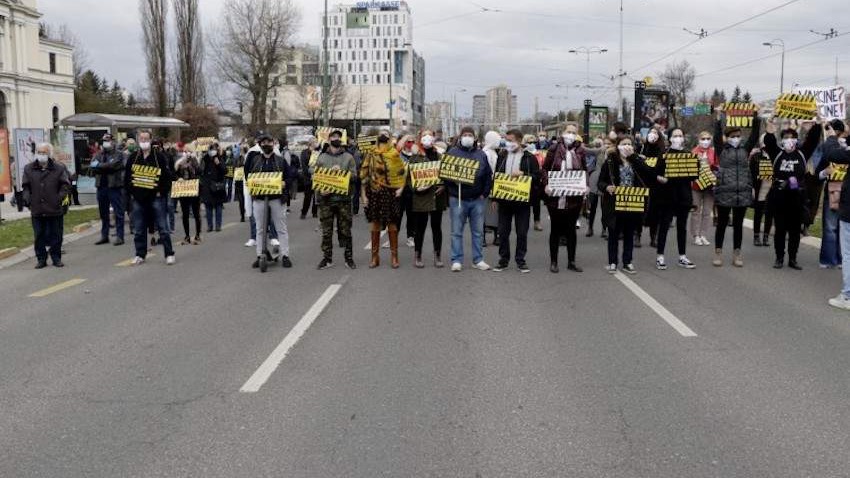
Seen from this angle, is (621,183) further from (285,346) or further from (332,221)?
(285,346)

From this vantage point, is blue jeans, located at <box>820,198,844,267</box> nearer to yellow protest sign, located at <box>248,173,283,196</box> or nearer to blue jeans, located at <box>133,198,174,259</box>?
yellow protest sign, located at <box>248,173,283,196</box>

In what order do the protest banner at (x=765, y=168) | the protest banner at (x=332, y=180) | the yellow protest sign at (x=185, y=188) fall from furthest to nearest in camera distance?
the yellow protest sign at (x=185, y=188), the protest banner at (x=765, y=168), the protest banner at (x=332, y=180)

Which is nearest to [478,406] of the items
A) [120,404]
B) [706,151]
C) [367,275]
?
[120,404]

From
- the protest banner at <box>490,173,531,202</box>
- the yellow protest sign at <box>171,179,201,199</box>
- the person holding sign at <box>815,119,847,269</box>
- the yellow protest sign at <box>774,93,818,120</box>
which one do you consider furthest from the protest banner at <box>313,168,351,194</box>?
the yellow protest sign at <box>774,93,818,120</box>

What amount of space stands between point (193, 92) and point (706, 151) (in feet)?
184

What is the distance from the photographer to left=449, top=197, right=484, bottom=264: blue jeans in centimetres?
1142

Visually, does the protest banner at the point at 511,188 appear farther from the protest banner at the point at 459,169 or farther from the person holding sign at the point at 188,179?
the person holding sign at the point at 188,179

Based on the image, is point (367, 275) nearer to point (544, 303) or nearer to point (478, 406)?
point (544, 303)

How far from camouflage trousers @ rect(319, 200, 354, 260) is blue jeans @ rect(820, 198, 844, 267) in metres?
6.88

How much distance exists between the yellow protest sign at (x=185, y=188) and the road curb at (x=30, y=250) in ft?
8.35

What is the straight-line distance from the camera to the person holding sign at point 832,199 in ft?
36.0

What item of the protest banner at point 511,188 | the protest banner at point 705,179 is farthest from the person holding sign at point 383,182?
the protest banner at point 705,179

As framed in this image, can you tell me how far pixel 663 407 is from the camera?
5.42m

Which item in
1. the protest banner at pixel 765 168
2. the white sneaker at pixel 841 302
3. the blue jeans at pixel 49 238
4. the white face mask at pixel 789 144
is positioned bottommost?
the white sneaker at pixel 841 302
